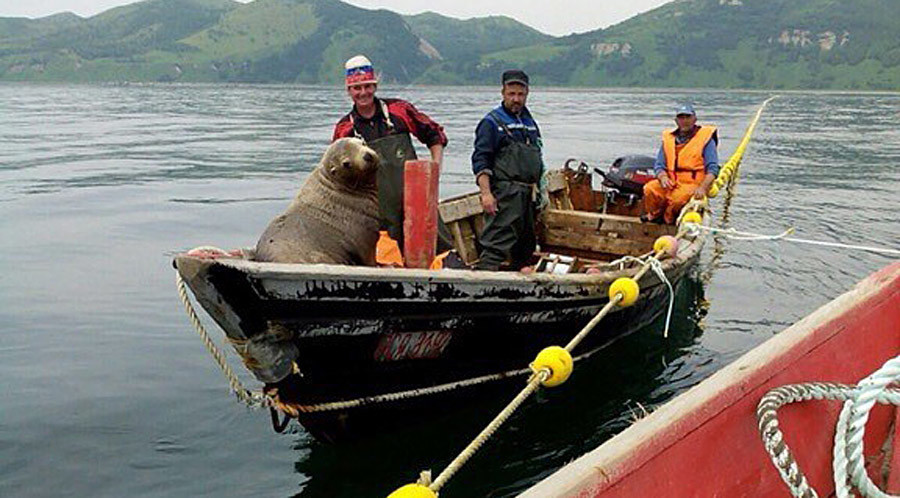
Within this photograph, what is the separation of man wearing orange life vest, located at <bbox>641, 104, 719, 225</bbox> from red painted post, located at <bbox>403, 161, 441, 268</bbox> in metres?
4.53

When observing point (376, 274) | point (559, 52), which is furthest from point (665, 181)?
point (559, 52)

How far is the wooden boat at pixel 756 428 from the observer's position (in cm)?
242

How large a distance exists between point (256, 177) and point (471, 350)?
52.9 ft

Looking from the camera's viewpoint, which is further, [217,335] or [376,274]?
[217,335]

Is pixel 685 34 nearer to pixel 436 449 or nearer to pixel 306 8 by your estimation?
pixel 306 8

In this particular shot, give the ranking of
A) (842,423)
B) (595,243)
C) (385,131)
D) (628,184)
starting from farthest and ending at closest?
(628,184)
(595,243)
(385,131)
(842,423)

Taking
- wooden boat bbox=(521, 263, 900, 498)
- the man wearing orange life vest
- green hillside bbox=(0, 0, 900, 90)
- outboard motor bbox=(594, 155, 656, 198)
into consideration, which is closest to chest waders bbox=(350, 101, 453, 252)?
wooden boat bbox=(521, 263, 900, 498)

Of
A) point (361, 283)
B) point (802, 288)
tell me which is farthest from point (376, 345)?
point (802, 288)

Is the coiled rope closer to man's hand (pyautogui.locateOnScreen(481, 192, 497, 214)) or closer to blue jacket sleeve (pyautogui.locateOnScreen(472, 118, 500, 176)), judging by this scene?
man's hand (pyautogui.locateOnScreen(481, 192, 497, 214))

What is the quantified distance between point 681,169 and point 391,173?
4563mm

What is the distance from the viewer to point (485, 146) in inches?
273

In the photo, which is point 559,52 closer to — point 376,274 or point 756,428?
point 376,274

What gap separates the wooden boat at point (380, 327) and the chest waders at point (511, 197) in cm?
91

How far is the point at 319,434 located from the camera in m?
5.07
